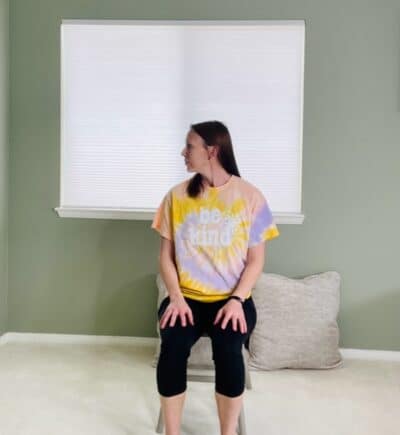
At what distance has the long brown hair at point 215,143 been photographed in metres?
2.02

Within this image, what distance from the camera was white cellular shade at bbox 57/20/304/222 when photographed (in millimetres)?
2773

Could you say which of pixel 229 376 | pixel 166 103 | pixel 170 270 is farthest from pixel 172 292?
pixel 166 103

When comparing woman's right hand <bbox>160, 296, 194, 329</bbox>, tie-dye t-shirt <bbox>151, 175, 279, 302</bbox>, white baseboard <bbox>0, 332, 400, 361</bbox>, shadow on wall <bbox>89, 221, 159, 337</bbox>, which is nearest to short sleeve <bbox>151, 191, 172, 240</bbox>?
tie-dye t-shirt <bbox>151, 175, 279, 302</bbox>

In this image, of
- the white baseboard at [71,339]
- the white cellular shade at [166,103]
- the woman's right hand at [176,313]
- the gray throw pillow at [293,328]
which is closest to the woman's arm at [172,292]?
the woman's right hand at [176,313]

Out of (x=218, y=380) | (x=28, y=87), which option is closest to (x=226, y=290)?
(x=218, y=380)

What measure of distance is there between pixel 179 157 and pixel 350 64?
3.35ft

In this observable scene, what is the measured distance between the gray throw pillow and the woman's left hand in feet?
2.57

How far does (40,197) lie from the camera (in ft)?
9.54

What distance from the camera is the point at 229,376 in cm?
178

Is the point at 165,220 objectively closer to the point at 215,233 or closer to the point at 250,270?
the point at 215,233

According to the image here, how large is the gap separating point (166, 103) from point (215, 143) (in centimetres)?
90

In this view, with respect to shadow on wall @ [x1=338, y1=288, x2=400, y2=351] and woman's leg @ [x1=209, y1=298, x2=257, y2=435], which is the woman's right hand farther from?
shadow on wall @ [x1=338, y1=288, x2=400, y2=351]

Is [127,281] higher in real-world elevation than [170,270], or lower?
lower

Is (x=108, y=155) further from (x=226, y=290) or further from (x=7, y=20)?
(x=226, y=290)
